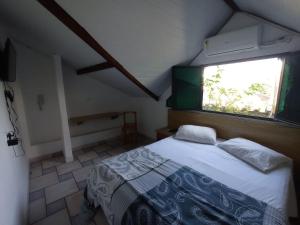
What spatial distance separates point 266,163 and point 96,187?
1.80 metres

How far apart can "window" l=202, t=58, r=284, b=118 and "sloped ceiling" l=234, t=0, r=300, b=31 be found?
480mm

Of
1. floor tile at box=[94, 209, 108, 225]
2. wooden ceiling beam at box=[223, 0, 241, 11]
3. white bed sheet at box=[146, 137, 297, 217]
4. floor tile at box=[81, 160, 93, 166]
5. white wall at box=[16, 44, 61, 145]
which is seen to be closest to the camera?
white bed sheet at box=[146, 137, 297, 217]

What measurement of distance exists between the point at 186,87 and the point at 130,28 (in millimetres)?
1538

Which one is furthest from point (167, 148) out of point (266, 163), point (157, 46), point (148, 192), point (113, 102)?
point (113, 102)

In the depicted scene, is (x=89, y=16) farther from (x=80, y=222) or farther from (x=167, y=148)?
(x=80, y=222)

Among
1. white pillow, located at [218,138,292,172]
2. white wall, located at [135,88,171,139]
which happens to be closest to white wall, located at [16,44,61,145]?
white wall, located at [135,88,171,139]

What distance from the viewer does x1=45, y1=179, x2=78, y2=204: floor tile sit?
2.12 metres

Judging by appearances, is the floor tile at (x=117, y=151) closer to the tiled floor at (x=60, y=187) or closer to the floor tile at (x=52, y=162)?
the tiled floor at (x=60, y=187)

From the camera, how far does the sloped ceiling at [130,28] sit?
1.65 meters

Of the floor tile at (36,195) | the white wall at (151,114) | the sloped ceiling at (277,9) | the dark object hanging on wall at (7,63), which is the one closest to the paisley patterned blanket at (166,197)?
the floor tile at (36,195)

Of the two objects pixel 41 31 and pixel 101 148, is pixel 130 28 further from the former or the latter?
pixel 101 148

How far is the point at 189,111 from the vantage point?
2963mm

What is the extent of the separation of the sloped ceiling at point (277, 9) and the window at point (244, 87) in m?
0.48

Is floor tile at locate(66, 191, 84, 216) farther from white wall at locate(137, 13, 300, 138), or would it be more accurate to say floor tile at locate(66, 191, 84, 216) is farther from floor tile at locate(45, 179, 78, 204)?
white wall at locate(137, 13, 300, 138)
